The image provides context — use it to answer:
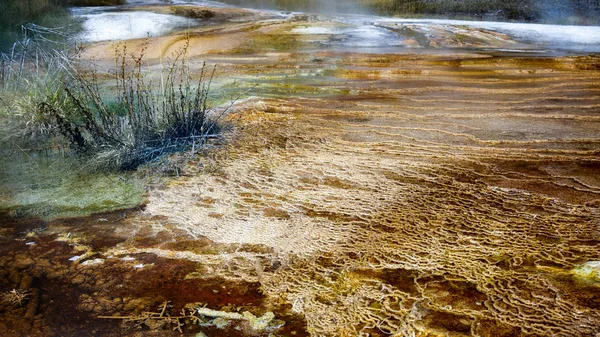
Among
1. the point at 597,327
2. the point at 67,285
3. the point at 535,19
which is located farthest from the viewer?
the point at 535,19

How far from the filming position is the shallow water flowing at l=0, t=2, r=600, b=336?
227 centimetres

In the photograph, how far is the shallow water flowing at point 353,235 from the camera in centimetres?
227

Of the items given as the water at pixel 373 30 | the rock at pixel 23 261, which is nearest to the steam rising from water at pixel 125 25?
the water at pixel 373 30

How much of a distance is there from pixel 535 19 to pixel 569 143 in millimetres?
12966

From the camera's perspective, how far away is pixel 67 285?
2.59 meters

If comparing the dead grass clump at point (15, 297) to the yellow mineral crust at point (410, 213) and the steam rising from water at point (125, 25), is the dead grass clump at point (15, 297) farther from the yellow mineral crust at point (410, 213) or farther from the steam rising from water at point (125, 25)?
the steam rising from water at point (125, 25)

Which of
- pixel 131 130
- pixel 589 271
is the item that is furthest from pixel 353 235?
pixel 131 130

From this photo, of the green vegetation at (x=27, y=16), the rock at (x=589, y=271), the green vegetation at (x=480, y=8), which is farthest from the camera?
the green vegetation at (x=480, y=8)

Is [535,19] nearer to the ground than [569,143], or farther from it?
farther from it

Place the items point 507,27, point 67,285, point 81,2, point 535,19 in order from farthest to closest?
point 81,2 → point 535,19 → point 507,27 → point 67,285

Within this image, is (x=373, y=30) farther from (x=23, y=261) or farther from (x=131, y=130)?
(x=23, y=261)

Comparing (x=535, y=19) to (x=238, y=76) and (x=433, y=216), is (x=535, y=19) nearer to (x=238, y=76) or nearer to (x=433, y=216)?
(x=238, y=76)

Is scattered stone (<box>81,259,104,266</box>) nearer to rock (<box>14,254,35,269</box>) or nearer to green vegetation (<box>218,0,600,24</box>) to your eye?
rock (<box>14,254,35,269</box>)

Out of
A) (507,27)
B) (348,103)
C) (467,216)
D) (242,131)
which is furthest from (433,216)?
(507,27)
